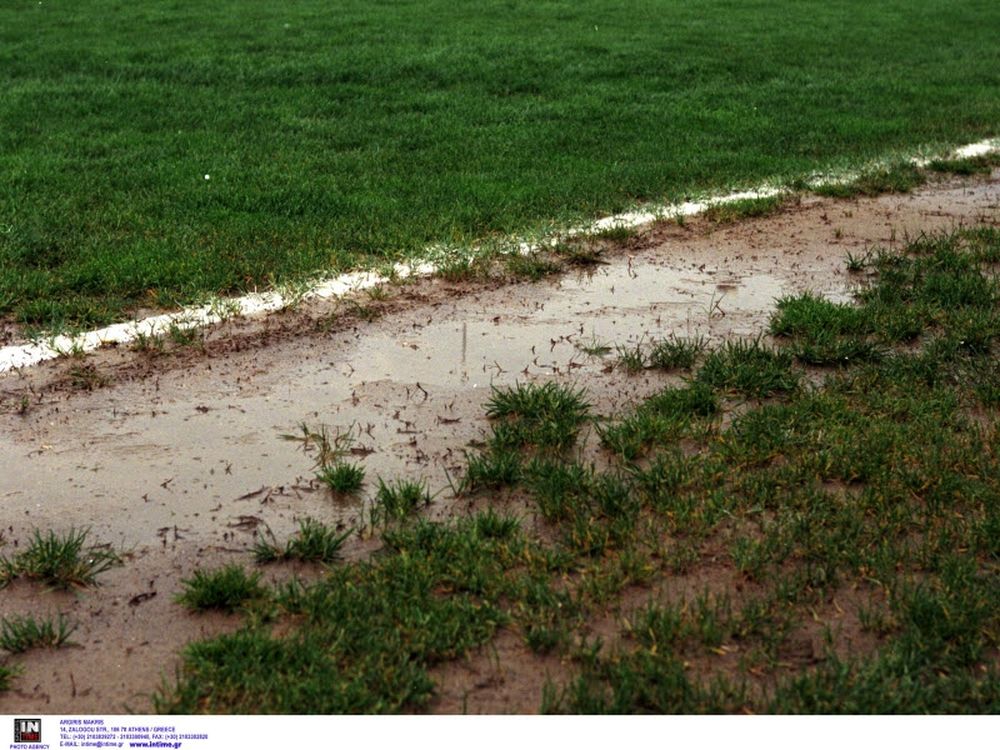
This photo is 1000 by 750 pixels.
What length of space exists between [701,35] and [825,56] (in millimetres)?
1808

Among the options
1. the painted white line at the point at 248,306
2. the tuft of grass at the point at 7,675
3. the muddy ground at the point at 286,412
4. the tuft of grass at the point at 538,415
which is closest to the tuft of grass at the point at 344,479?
the muddy ground at the point at 286,412

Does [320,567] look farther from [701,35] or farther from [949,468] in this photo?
[701,35]

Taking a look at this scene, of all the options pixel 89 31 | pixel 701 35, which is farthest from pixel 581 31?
pixel 89 31

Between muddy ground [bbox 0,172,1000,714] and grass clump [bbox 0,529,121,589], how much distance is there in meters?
0.05

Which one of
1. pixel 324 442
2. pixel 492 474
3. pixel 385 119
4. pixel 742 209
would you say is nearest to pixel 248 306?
pixel 324 442

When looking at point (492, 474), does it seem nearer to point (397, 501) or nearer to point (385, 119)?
point (397, 501)

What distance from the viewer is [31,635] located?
3.25 m

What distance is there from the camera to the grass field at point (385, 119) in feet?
22.4

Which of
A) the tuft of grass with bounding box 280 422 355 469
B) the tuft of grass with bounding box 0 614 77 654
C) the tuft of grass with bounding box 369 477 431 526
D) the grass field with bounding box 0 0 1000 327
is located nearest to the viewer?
the tuft of grass with bounding box 0 614 77 654

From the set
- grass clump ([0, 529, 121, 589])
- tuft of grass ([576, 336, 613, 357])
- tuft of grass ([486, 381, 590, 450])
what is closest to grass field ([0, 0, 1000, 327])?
tuft of grass ([576, 336, 613, 357])

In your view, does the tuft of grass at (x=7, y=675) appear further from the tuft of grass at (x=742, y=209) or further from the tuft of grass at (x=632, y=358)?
the tuft of grass at (x=742, y=209)
